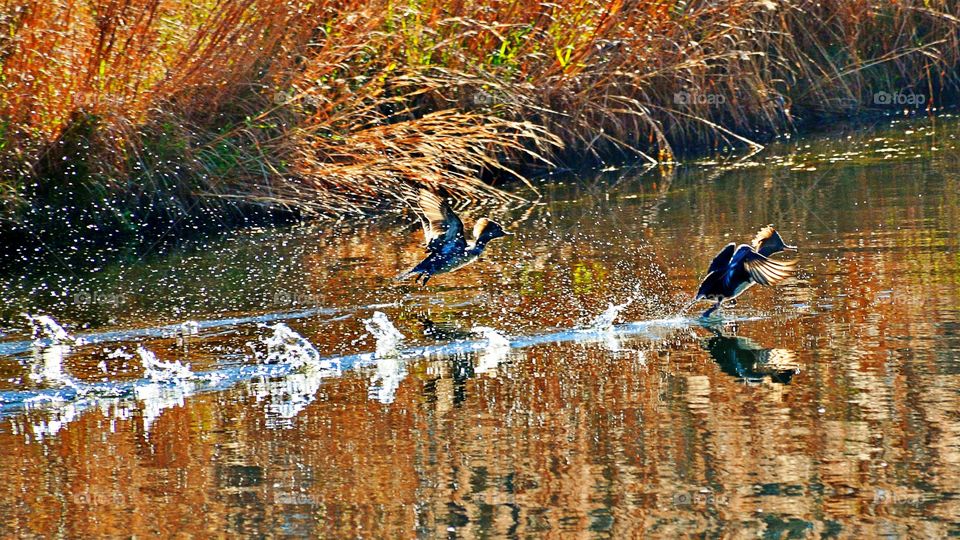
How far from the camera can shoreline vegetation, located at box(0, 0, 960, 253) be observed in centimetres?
938

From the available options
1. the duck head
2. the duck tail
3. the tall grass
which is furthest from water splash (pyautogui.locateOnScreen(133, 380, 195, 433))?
the tall grass

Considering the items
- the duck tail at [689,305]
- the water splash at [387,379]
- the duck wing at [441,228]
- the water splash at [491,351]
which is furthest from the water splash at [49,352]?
the duck tail at [689,305]

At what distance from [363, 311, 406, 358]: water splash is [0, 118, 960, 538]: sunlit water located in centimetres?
1

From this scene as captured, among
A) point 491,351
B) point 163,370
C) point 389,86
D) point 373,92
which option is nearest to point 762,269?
point 491,351

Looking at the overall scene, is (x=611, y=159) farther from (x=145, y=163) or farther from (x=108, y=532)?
(x=108, y=532)

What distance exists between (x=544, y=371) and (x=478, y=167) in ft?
20.4

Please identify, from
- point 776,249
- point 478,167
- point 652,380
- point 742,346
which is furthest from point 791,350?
point 478,167

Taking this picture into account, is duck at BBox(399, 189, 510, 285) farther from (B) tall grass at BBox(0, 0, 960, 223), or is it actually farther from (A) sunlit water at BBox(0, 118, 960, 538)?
(B) tall grass at BBox(0, 0, 960, 223)

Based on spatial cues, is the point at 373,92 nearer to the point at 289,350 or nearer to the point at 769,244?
the point at 769,244

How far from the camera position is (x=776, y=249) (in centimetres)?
681

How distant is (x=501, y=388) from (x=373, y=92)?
5.57 m

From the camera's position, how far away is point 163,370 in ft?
19.0

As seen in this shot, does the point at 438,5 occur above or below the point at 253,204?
above

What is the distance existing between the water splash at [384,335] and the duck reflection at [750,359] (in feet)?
4.39
